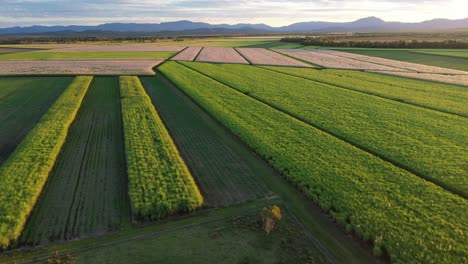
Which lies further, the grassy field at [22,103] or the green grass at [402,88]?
the green grass at [402,88]

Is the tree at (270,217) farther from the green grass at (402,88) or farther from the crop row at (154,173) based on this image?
the green grass at (402,88)

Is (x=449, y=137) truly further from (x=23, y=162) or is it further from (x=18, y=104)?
(x=18, y=104)

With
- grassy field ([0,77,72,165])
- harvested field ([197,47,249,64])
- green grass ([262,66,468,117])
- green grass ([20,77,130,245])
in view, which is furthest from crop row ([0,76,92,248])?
harvested field ([197,47,249,64])

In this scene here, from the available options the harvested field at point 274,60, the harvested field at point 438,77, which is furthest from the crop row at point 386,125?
the harvested field at point 274,60

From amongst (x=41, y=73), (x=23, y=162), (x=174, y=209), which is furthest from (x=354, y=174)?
(x=41, y=73)

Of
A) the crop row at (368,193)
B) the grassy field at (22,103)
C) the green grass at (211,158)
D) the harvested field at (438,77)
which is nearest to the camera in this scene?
the crop row at (368,193)
